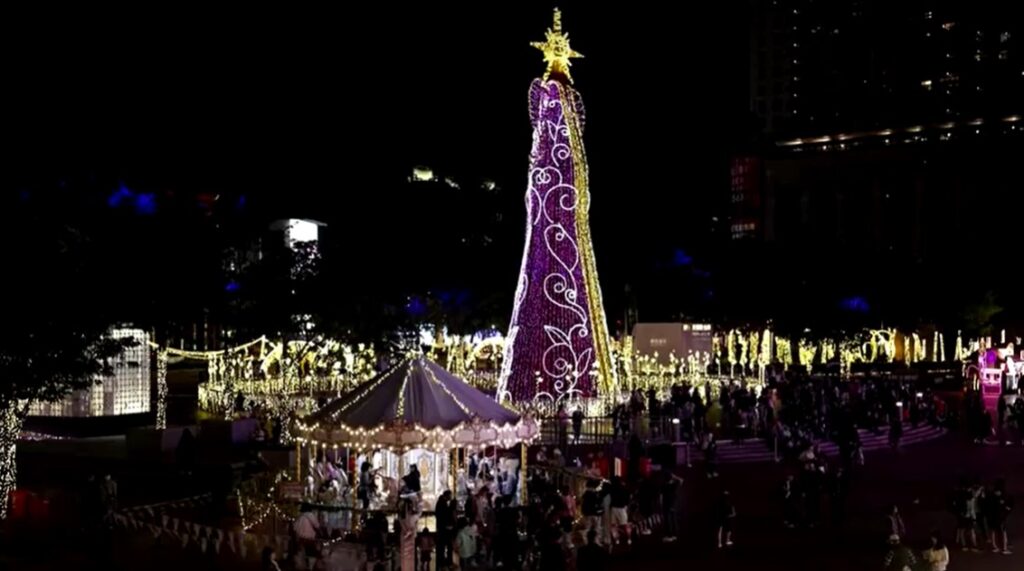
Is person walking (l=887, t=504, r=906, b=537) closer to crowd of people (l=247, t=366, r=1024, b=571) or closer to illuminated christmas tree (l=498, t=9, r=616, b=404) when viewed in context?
crowd of people (l=247, t=366, r=1024, b=571)

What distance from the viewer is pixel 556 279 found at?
30.5m

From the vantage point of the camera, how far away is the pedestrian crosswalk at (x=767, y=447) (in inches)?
1162

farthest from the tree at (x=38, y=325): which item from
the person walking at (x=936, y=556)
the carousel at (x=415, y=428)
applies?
the person walking at (x=936, y=556)

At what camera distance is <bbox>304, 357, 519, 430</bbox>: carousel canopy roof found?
20.0 meters

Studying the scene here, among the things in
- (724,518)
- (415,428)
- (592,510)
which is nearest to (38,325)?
(415,428)

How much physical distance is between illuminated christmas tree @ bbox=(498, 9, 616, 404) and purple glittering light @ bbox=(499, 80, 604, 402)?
0.09ft

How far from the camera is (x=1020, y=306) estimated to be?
8462 cm

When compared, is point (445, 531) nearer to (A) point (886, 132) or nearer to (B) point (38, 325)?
(B) point (38, 325)

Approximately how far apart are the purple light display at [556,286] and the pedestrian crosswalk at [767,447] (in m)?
3.67

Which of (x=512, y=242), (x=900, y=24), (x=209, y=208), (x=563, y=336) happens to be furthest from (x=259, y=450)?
(x=900, y=24)

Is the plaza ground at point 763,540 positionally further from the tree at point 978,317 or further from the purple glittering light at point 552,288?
the tree at point 978,317

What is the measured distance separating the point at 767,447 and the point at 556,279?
7.22 metres

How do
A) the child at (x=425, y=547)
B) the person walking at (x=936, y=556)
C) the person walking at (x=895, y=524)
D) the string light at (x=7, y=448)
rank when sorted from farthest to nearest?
1. the string light at (x=7, y=448)
2. the person walking at (x=895, y=524)
3. the child at (x=425, y=547)
4. the person walking at (x=936, y=556)

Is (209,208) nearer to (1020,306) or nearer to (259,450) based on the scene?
(259,450)
